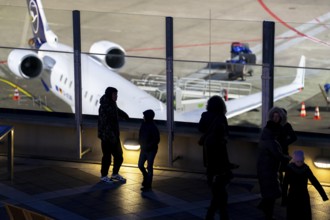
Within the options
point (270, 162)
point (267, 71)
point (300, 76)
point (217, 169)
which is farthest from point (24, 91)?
point (270, 162)

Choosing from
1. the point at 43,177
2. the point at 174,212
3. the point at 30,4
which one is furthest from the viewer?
the point at 30,4

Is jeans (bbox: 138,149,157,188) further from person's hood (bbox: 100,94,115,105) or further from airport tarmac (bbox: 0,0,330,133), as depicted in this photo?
airport tarmac (bbox: 0,0,330,133)

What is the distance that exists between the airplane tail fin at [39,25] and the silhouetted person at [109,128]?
7.82 meters

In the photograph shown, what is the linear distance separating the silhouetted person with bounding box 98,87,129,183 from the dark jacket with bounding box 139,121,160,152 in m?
0.63

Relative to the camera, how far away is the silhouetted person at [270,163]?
1452 centimetres

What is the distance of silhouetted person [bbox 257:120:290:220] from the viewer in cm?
1452

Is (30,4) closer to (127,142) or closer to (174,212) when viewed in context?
(127,142)

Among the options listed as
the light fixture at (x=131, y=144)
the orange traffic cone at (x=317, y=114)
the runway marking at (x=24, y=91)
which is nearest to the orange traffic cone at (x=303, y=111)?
the orange traffic cone at (x=317, y=114)

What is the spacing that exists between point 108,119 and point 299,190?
14.6 ft

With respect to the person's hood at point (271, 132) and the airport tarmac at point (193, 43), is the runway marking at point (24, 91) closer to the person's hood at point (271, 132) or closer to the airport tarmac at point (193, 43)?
the airport tarmac at point (193, 43)

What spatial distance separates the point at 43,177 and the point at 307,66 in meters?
5.43

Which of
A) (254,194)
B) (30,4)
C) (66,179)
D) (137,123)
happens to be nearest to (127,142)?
(137,123)

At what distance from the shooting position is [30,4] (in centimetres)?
2872

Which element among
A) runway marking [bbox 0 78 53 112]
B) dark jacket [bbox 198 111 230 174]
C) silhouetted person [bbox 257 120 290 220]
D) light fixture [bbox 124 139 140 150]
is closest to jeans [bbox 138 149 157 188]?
light fixture [bbox 124 139 140 150]
